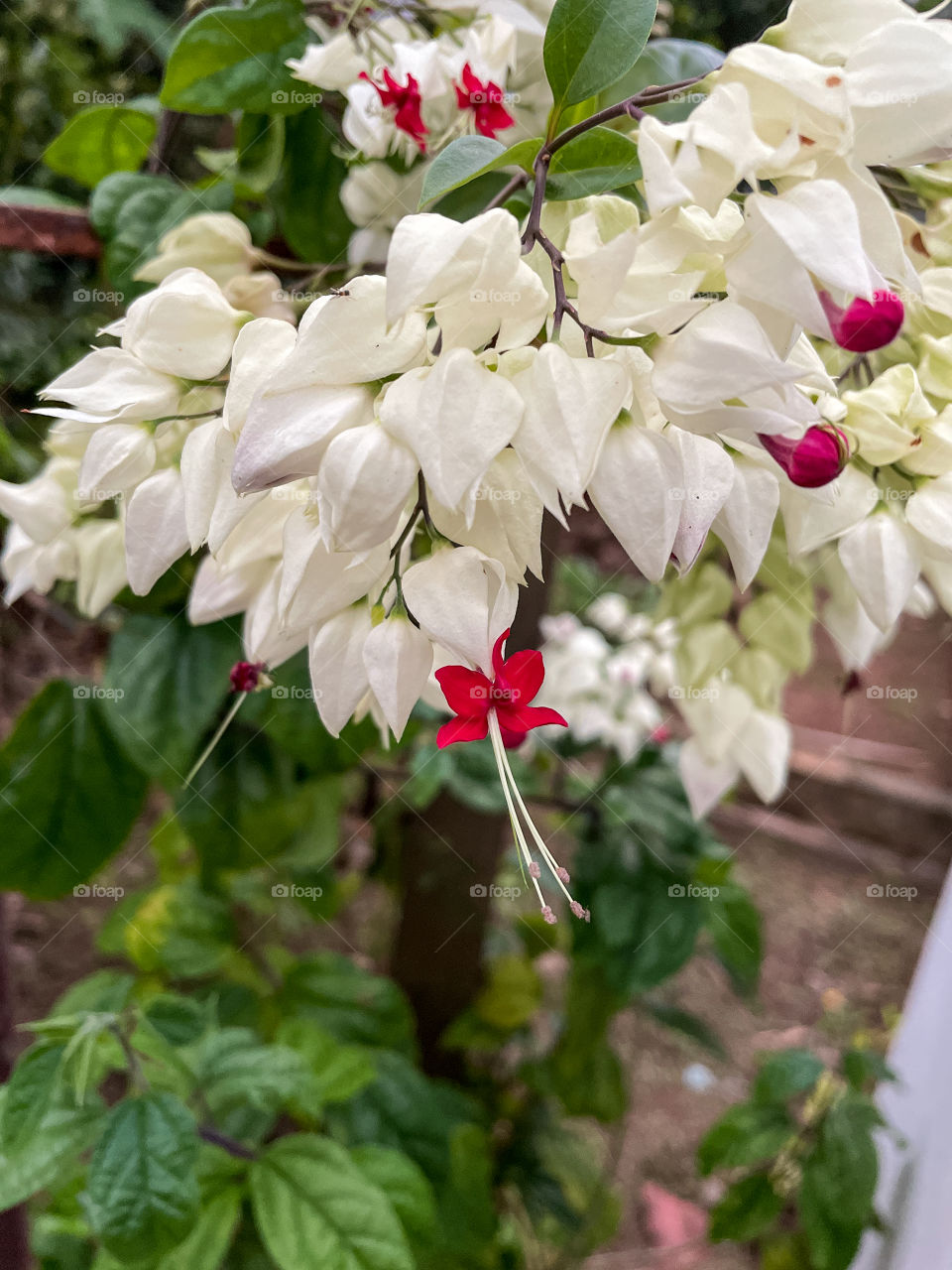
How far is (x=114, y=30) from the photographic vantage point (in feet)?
1.68

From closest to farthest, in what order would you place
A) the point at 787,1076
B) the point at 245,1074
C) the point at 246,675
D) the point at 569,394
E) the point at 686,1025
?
1. the point at 569,394
2. the point at 246,675
3. the point at 245,1074
4. the point at 787,1076
5. the point at 686,1025

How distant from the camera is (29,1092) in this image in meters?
0.36

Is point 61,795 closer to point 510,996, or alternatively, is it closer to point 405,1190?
point 405,1190

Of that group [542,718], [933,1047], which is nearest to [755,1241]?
[933,1047]

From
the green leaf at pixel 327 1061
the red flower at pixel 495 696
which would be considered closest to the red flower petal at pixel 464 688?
the red flower at pixel 495 696

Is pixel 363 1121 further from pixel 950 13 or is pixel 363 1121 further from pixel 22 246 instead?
pixel 950 13

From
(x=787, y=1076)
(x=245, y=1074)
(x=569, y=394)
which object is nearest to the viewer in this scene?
(x=569, y=394)

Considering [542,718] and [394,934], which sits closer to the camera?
[542,718]

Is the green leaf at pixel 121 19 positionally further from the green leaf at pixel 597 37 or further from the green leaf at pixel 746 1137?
the green leaf at pixel 746 1137

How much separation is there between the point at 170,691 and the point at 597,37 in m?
0.35

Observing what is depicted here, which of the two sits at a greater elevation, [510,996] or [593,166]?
[593,166]

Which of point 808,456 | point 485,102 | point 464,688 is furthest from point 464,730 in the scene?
point 485,102

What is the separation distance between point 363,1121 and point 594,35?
0.62 m

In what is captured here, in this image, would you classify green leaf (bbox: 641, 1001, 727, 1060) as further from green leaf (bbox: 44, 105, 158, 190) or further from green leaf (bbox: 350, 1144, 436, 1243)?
green leaf (bbox: 44, 105, 158, 190)
